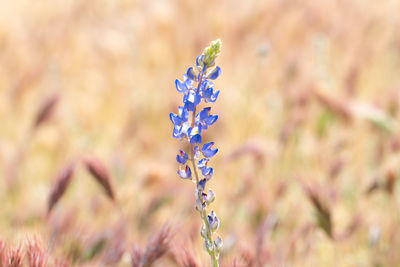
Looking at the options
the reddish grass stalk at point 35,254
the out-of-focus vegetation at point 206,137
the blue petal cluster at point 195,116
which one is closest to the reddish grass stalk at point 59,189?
the out-of-focus vegetation at point 206,137

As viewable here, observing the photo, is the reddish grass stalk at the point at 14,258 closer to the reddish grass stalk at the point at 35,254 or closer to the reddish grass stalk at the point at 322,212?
the reddish grass stalk at the point at 35,254

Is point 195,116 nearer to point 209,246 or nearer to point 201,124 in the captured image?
point 201,124

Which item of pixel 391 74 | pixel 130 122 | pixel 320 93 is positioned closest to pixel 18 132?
pixel 130 122

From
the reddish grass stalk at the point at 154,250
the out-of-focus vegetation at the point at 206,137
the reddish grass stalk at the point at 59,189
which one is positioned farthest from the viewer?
the out-of-focus vegetation at the point at 206,137

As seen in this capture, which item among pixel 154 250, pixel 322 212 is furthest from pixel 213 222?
pixel 322 212

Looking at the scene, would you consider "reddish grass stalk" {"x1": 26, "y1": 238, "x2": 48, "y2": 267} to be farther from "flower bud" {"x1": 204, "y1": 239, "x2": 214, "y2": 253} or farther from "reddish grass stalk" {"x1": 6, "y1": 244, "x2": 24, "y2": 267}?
"flower bud" {"x1": 204, "y1": 239, "x2": 214, "y2": 253}

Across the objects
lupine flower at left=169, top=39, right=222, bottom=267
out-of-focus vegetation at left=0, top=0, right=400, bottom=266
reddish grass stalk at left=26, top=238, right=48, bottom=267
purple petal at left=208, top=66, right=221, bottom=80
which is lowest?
reddish grass stalk at left=26, top=238, right=48, bottom=267

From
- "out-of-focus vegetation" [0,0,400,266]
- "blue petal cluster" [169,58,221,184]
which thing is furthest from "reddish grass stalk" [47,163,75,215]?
"blue petal cluster" [169,58,221,184]

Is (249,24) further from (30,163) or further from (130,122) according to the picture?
(30,163)
